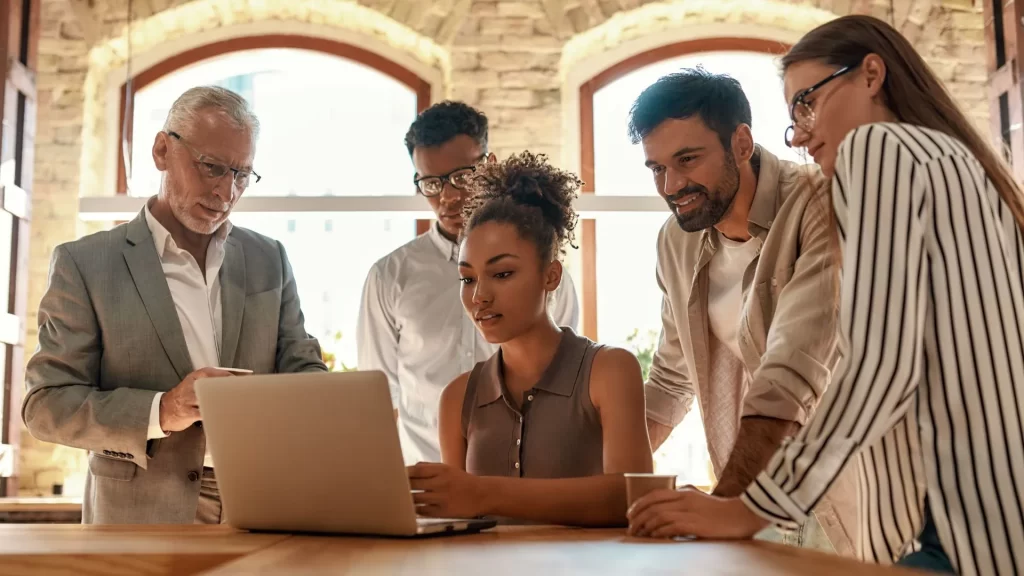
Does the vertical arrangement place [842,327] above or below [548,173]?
below

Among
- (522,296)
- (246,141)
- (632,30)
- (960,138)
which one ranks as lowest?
(522,296)

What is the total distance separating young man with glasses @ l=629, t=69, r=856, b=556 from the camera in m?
1.90

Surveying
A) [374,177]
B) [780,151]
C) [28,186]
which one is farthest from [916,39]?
[28,186]

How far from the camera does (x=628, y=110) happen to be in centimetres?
528

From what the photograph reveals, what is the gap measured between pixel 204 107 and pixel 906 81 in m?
1.59

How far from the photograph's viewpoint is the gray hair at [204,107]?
2.46m

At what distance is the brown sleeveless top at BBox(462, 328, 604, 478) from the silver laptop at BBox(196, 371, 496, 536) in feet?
1.58

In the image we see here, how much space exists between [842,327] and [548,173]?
43.4 inches

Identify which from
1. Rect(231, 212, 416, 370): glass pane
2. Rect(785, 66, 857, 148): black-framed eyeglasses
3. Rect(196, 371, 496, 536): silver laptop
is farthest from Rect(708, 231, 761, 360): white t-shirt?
Rect(231, 212, 416, 370): glass pane

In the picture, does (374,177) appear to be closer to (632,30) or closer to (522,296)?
(632,30)

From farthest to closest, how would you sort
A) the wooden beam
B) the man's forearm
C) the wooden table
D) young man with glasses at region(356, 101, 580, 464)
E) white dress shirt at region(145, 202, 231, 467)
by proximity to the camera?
1. the wooden beam
2. young man with glasses at region(356, 101, 580, 464)
3. white dress shirt at region(145, 202, 231, 467)
4. the man's forearm
5. the wooden table

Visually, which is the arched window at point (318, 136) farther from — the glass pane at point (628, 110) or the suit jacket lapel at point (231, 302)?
the suit jacket lapel at point (231, 302)

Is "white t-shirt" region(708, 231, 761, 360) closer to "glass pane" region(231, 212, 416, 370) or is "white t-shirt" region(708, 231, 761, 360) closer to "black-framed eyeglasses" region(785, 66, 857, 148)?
"black-framed eyeglasses" region(785, 66, 857, 148)

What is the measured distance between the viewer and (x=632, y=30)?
5441 millimetres
